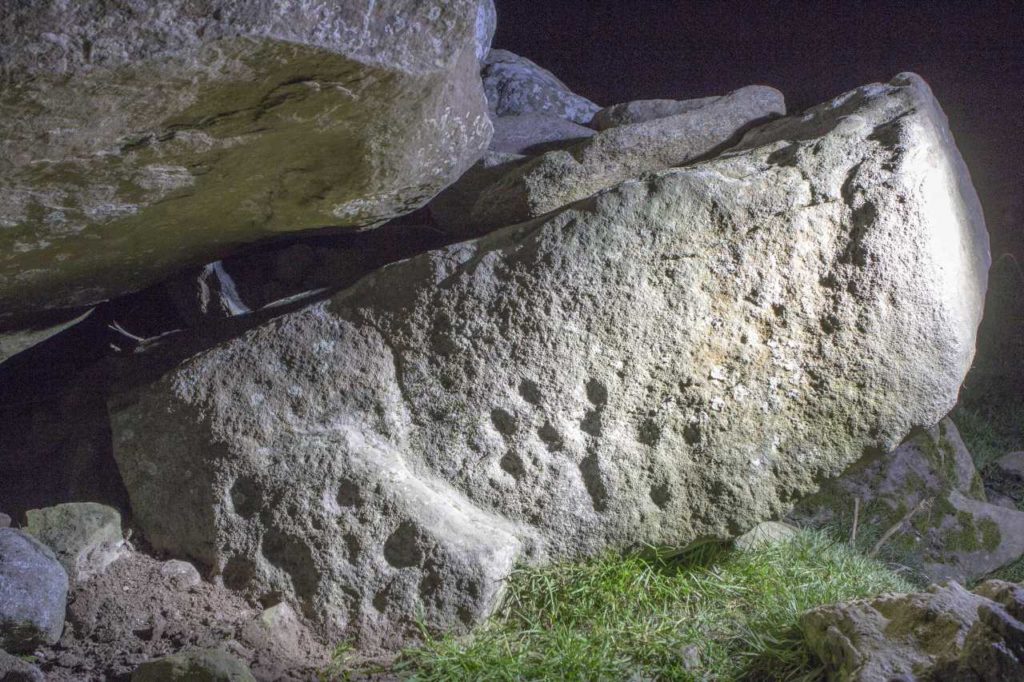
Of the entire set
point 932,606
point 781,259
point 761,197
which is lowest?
point 932,606

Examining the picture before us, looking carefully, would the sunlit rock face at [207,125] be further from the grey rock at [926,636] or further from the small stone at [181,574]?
the grey rock at [926,636]

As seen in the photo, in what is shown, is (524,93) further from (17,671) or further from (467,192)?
(17,671)

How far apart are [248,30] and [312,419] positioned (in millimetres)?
1209

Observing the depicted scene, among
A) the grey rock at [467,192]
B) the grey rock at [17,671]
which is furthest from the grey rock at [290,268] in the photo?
the grey rock at [17,671]

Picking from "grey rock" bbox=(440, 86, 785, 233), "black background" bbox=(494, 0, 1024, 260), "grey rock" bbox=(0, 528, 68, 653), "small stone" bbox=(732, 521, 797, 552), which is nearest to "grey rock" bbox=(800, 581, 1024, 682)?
"small stone" bbox=(732, 521, 797, 552)

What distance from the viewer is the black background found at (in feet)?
13.7

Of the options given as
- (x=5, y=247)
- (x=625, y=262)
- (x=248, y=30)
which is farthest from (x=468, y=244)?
(x=5, y=247)

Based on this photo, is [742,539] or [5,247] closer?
[5,247]

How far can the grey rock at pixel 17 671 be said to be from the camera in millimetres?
1847

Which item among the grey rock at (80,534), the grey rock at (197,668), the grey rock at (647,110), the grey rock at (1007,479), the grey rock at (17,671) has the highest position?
the grey rock at (647,110)

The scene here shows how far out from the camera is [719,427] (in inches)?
93.7

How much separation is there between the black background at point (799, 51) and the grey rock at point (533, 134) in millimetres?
968

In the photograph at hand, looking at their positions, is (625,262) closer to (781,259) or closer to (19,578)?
(781,259)

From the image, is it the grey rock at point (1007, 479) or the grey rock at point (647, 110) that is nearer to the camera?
the grey rock at point (647, 110)
